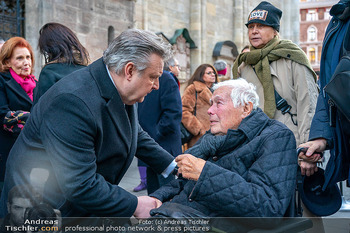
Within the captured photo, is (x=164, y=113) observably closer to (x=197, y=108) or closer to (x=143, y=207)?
(x=197, y=108)

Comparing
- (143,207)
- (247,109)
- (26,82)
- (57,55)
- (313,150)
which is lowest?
(143,207)

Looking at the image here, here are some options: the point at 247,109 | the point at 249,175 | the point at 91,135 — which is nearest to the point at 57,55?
the point at 91,135

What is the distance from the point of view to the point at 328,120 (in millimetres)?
2420

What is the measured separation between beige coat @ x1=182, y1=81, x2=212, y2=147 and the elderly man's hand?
3068mm

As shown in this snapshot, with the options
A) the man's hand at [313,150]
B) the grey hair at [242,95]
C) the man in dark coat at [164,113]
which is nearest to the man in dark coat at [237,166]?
the grey hair at [242,95]

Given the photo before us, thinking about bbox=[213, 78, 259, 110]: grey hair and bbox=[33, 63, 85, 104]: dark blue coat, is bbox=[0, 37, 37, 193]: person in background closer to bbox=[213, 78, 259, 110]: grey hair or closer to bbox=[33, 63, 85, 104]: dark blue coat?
bbox=[33, 63, 85, 104]: dark blue coat

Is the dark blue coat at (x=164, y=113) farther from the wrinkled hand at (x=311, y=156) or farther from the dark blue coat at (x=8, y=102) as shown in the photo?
the wrinkled hand at (x=311, y=156)

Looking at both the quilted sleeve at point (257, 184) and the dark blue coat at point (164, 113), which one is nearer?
the quilted sleeve at point (257, 184)

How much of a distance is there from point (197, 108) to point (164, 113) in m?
1.09

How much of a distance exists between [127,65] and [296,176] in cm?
112

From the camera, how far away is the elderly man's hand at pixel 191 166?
6.81 ft

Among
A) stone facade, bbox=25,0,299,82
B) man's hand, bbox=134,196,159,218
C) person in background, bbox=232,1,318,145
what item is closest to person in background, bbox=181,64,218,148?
person in background, bbox=232,1,318,145

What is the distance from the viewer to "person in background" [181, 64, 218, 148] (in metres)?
5.22

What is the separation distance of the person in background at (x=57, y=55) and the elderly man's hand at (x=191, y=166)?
4.19 feet
